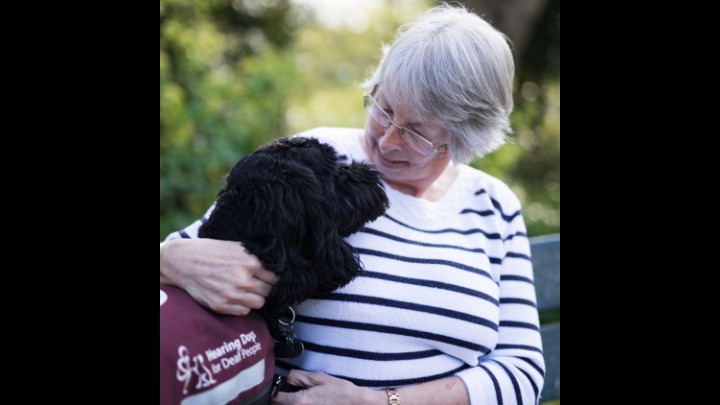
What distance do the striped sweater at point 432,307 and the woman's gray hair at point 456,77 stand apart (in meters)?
0.26

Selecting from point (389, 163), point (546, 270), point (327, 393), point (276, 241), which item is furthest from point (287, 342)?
point (546, 270)

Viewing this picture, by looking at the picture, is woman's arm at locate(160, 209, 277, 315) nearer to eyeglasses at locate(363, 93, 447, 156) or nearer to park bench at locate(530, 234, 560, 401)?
eyeglasses at locate(363, 93, 447, 156)

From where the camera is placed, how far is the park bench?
8.07 ft

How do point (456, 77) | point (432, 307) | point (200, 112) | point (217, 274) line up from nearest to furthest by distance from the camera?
1. point (217, 274)
2. point (432, 307)
3. point (456, 77)
4. point (200, 112)

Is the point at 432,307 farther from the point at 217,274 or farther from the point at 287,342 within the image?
the point at 217,274

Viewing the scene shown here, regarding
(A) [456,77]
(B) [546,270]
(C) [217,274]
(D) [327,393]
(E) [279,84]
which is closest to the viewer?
(C) [217,274]

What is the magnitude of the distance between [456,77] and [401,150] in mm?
300

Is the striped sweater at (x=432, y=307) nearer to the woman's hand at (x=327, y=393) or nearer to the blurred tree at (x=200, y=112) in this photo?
the woman's hand at (x=327, y=393)

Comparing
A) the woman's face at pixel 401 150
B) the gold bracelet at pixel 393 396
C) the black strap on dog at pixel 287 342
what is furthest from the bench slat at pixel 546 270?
the black strap on dog at pixel 287 342

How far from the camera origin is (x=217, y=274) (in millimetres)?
1447

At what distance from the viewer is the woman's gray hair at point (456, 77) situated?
1834 mm

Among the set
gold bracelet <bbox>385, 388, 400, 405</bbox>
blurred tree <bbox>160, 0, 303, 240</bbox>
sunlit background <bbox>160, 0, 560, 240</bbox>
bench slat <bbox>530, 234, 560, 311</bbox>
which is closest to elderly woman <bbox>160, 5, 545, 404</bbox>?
gold bracelet <bbox>385, 388, 400, 405</bbox>
